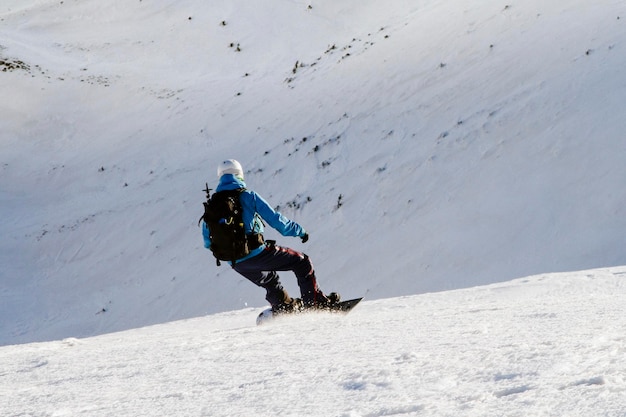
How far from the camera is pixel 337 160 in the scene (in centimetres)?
1623

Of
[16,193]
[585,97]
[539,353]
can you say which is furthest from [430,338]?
[16,193]

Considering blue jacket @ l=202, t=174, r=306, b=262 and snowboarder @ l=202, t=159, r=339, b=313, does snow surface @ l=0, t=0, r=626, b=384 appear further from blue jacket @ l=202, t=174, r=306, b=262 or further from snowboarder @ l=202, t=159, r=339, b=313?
blue jacket @ l=202, t=174, r=306, b=262

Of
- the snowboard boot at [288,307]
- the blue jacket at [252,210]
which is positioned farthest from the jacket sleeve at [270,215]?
the snowboard boot at [288,307]

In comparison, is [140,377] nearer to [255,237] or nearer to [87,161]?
[255,237]

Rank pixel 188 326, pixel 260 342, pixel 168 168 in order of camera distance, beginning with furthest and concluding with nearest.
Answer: pixel 168 168 → pixel 188 326 → pixel 260 342

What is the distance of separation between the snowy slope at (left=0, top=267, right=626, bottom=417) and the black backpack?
0.75m

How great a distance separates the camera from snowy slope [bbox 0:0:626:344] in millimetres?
12242

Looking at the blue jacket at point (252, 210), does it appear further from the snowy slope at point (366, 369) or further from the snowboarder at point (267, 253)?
the snowy slope at point (366, 369)

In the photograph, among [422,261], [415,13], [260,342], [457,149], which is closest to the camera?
[260,342]

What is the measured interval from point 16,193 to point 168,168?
444 cm

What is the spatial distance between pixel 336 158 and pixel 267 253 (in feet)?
31.0

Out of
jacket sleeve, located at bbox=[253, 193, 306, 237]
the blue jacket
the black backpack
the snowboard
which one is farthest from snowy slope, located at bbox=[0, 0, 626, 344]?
the black backpack

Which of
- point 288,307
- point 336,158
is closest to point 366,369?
point 288,307

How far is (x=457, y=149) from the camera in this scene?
568 inches
